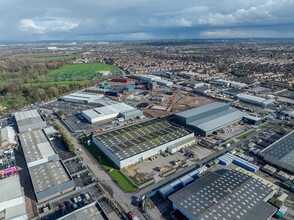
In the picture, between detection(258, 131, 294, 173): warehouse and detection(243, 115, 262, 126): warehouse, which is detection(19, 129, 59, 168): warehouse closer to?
detection(258, 131, 294, 173): warehouse

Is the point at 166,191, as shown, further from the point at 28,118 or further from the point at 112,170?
the point at 28,118

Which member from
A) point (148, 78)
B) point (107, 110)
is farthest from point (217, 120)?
point (148, 78)

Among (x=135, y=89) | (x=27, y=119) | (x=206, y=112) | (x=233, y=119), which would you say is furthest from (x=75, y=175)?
(x=135, y=89)

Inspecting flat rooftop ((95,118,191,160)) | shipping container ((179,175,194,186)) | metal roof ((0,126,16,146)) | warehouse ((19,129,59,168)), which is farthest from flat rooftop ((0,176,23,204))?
shipping container ((179,175,194,186))

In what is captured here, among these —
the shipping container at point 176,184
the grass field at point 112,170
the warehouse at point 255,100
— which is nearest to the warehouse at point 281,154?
the shipping container at point 176,184

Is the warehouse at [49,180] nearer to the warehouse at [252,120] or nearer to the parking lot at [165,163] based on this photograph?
the parking lot at [165,163]
